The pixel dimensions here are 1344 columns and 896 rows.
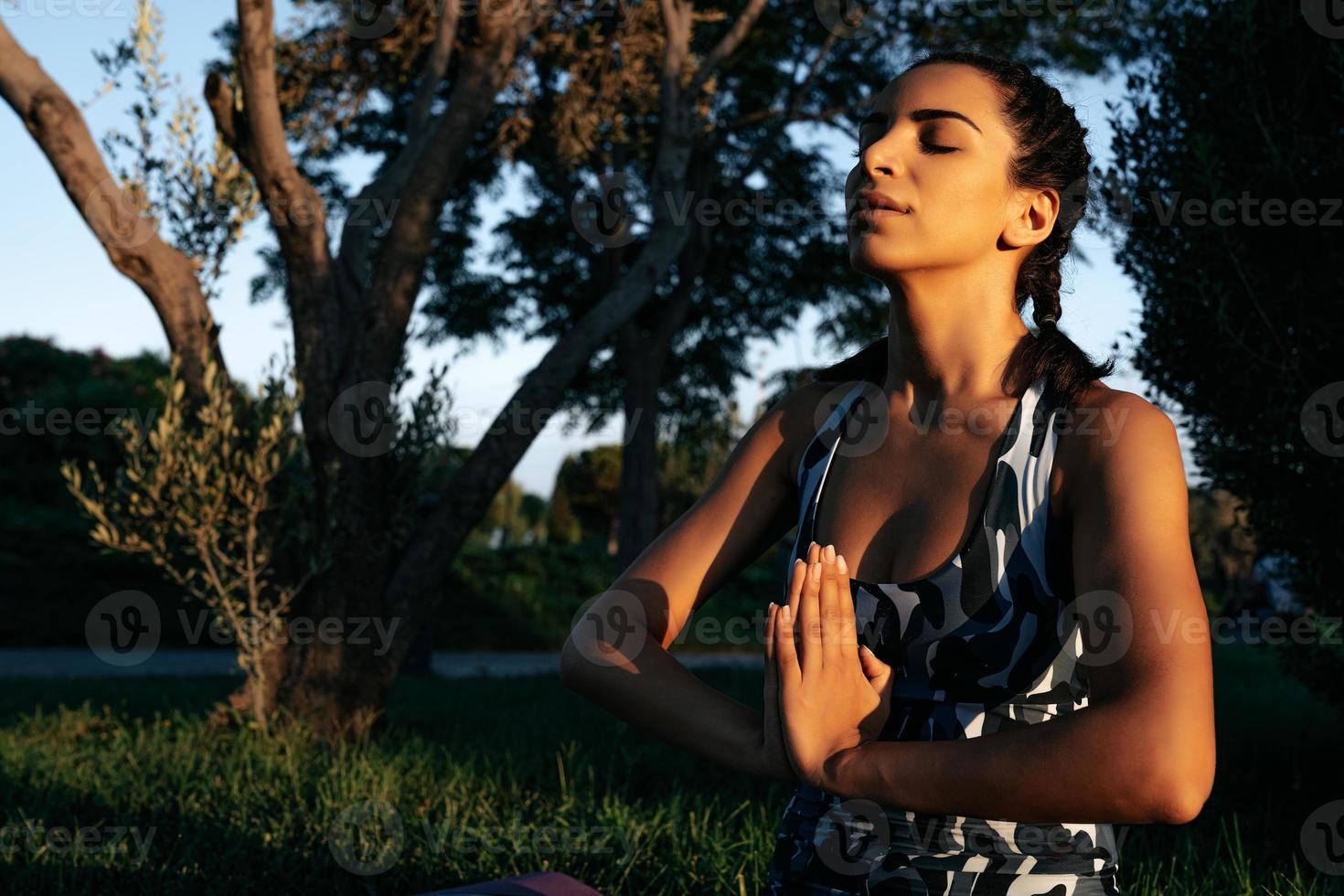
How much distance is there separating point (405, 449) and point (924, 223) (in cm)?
722

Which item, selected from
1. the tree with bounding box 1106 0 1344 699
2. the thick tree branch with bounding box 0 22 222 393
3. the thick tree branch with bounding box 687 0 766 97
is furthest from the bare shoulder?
the thick tree branch with bounding box 687 0 766 97

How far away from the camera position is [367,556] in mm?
8305

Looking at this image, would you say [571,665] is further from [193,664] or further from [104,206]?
[193,664]

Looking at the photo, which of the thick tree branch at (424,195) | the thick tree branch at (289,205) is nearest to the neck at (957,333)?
the thick tree branch at (289,205)

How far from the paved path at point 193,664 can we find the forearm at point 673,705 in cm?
1258

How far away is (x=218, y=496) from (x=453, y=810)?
3.71 meters

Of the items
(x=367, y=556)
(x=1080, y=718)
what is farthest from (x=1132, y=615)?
(x=367, y=556)

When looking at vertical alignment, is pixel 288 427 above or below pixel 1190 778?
above

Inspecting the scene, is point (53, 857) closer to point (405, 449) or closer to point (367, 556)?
point (367, 556)

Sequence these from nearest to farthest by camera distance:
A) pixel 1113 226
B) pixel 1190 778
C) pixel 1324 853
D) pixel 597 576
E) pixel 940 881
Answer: pixel 1190 778
pixel 940 881
pixel 1324 853
pixel 1113 226
pixel 597 576

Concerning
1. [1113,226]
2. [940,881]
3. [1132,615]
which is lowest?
[940,881]

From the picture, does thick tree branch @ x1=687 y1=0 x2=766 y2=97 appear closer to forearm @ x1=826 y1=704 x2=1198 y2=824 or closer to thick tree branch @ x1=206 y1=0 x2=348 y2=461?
thick tree branch @ x1=206 y1=0 x2=348 y2=461

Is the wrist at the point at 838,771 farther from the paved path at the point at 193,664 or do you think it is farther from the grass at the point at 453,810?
the paved path at the point at 193,664

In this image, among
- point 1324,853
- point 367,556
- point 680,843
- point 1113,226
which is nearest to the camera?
point 680,843
